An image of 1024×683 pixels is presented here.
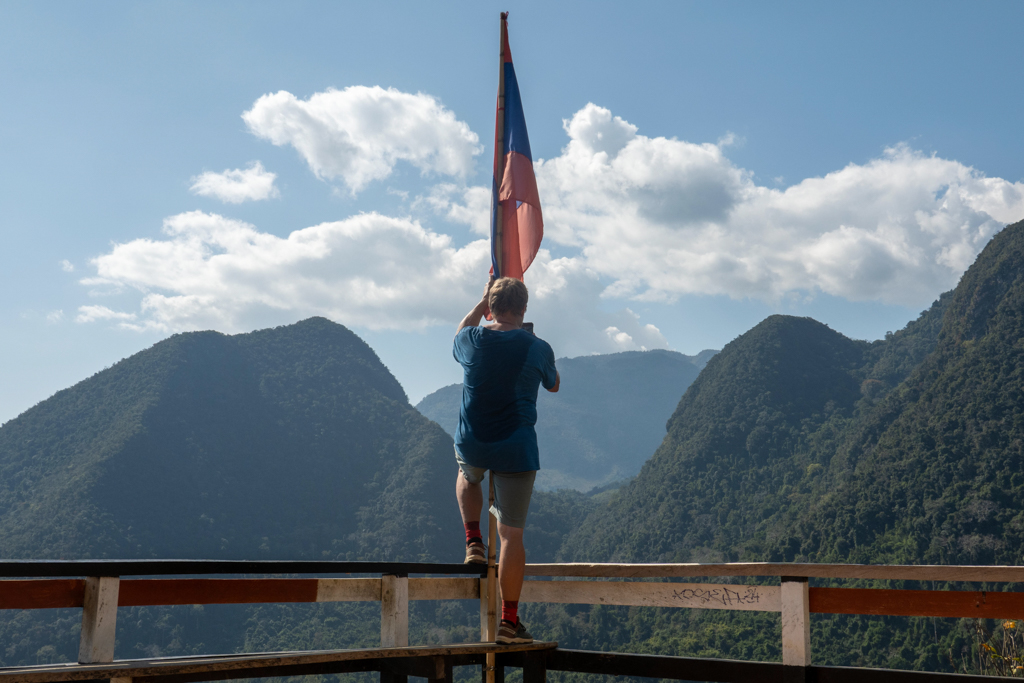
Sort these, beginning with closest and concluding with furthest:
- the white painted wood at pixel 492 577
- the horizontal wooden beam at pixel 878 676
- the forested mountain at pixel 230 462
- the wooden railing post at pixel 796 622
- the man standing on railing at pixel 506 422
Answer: the horizontal wooden beam at pixel 878 676 → the wooden railing post at pixel 796 622 → the man standing on railing at pixel 506 422 → the white painted wood at pixel 492 577 → the forested mountain at pixel 230 462

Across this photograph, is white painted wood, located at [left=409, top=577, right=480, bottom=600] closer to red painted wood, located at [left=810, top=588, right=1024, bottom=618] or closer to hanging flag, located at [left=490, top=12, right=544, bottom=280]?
red painted wood, located at [left=810, top=588, right=1024, bottom=618]

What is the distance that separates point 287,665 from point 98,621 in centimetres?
72

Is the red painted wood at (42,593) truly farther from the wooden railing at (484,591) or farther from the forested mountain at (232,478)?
the forested mountain at (232,478)

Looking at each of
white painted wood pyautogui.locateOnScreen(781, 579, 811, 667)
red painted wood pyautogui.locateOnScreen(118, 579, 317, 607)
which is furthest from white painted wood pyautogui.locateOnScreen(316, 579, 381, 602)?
white painted wood pyautogui.locateOnScreen(781, 579, 811, 667)

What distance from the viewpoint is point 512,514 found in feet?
12.0

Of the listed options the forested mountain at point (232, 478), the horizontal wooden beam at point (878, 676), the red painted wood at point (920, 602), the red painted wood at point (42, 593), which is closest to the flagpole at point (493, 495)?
the horizontal wooden beam at point (878, 676)

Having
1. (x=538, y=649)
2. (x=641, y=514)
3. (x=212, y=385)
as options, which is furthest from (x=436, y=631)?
(x=538, y=649)

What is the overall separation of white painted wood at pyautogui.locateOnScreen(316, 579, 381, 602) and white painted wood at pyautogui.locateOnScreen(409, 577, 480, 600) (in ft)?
0.66

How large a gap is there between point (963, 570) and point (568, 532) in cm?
10539

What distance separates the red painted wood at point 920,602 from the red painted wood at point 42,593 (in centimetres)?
266

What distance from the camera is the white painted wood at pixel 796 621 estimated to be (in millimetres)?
3096

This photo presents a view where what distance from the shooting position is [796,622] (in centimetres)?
310

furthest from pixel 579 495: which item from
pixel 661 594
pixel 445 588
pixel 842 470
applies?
pixel 661 594

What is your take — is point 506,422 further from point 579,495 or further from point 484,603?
point 579,495
